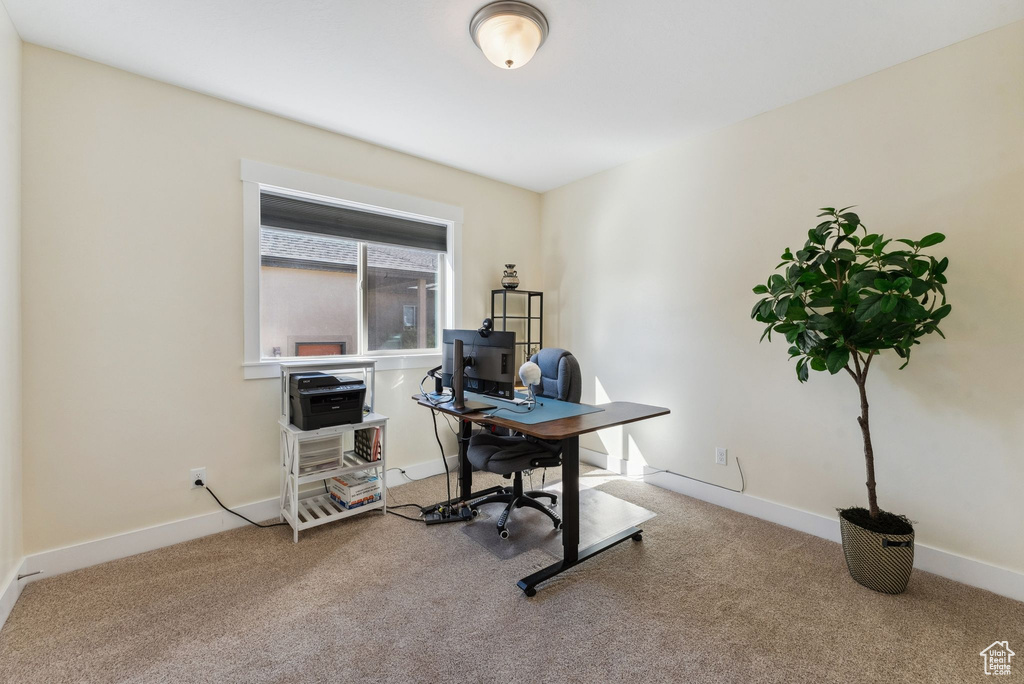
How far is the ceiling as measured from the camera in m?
1.87

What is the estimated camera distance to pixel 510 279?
388cm

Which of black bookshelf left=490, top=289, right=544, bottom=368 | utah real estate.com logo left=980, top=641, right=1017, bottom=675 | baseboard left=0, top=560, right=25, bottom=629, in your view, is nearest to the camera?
utah real estate.com logo left=980, top=641, right=1017, bottom=675

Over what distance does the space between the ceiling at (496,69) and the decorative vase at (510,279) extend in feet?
4.04

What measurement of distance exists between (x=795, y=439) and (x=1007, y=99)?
195 cm

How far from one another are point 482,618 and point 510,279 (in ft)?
8.88

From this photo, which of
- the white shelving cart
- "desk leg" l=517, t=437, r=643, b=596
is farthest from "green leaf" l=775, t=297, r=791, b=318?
the white shelving cart

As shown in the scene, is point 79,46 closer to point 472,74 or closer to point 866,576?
point 472,74

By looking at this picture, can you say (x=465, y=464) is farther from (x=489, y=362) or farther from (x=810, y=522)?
(x=810, y=522)

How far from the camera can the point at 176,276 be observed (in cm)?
244

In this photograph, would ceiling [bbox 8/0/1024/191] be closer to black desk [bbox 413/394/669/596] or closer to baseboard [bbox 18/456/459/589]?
black desk [bbox 413/394/669/596]

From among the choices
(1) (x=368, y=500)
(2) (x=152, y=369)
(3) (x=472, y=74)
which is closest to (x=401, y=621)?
(1) (x=368, y=500)

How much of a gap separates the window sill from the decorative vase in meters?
0.88

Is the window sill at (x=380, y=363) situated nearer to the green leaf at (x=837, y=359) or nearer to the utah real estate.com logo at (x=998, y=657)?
the green leaf at (x=837, y=359)

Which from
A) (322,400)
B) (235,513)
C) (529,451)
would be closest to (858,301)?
(529,451)
